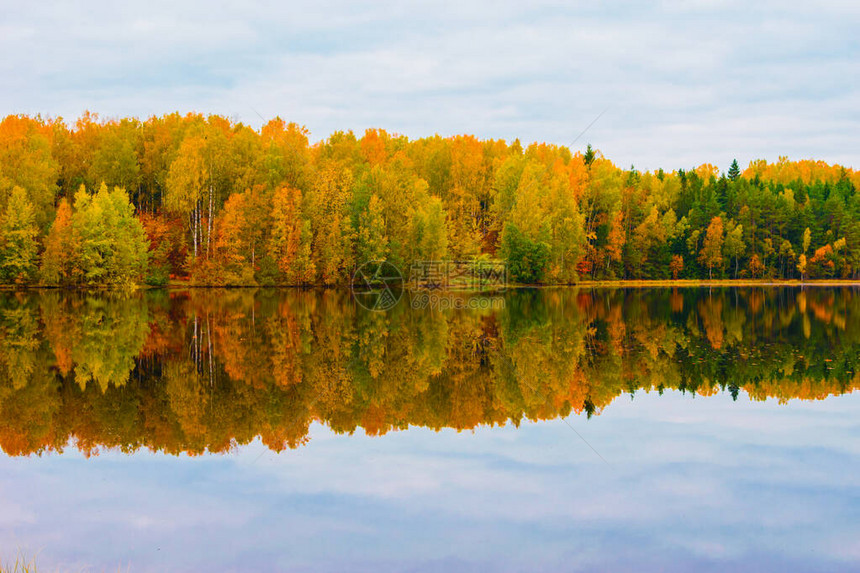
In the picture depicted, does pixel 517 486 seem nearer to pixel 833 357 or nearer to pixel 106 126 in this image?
pixel 833 357

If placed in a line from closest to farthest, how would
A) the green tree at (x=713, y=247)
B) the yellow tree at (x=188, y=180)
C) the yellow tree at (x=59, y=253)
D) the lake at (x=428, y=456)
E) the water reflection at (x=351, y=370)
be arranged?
the lake at (x=428, y=456), the water reflection at (x=351, y=370), the yellow tree at (x=59, y=253), the yellow tree at (x=188, y=180), the green tree at (x=713, y=247)

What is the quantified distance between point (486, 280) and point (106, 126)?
1839 inches

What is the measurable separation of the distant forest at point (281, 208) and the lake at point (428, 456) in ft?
147

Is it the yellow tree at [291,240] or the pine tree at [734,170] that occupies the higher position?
the pine tree at [734,170]

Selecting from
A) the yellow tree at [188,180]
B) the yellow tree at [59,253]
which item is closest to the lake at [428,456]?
the yellow tree at [59,253]

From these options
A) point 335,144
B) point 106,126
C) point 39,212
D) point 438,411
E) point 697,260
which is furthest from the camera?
point 697,260

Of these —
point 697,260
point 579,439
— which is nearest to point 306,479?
point 579,439

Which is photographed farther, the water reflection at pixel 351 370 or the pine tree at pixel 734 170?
the pine tree at pixel 734 170

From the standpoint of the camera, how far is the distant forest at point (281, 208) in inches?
2564

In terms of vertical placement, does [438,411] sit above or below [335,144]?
below

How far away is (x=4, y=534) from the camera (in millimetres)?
8719

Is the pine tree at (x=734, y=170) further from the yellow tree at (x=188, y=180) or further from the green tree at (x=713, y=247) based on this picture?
the yellow tree at (x=188, y=180)

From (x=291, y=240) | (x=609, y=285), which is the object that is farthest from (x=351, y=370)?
(x=609, y=285)

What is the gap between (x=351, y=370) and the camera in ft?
62.8
